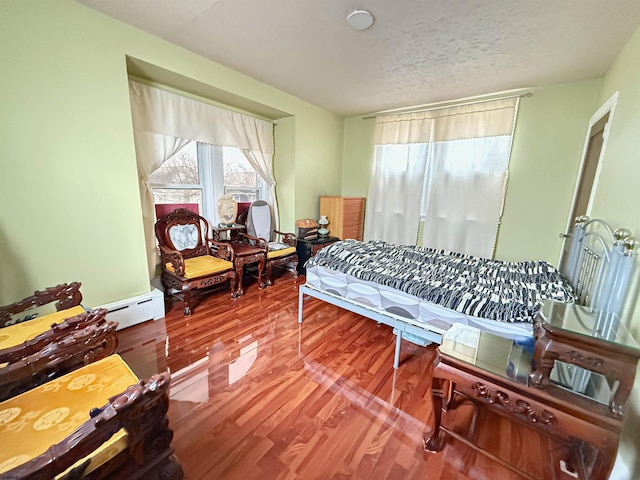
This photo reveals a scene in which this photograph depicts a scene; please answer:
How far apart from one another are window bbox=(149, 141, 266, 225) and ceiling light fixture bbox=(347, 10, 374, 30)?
222 centimetres

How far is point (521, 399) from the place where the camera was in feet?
3.43

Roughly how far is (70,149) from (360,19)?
95.4 inches

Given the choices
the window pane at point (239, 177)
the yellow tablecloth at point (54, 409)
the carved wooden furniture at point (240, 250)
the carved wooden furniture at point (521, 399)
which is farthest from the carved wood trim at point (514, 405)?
the window pane at point (239, 177)

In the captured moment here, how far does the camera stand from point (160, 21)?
2.04 meters

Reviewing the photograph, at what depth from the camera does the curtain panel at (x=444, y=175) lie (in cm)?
328

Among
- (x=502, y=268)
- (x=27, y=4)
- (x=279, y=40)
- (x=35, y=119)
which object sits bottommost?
(x=502, y=268)

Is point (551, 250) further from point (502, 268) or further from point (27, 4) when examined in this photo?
point (27, 4)

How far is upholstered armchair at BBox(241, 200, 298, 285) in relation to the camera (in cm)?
349

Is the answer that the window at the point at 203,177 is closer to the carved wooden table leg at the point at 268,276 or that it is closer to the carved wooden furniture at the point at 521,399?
the carved wooden table leg at the point at 268,276

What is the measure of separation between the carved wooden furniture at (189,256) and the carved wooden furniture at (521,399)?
2367mm

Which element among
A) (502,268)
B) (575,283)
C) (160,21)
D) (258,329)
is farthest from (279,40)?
(575,283)

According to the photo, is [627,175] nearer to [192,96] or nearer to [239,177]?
[239,177]

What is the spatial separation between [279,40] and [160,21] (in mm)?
949

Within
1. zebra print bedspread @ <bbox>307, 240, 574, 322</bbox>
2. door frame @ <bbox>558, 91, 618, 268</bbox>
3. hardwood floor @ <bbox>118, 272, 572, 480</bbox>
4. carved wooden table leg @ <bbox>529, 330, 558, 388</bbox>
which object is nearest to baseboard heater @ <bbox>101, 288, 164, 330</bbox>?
hardwood floor @ <bbox>118, 272, 572, 480</bbox>
